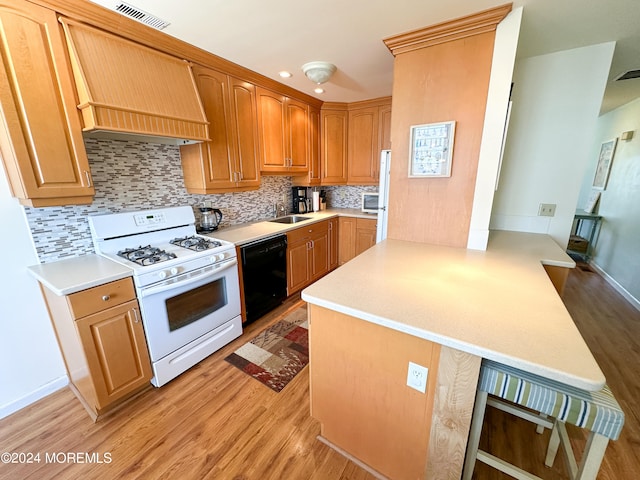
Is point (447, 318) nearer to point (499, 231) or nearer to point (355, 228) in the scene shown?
point (499, 231)

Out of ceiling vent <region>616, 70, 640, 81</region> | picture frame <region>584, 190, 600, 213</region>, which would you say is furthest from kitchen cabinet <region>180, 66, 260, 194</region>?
picture frame <region>584, 190, 600, 213</region>

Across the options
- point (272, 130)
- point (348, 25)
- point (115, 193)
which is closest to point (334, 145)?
point (272, 130)

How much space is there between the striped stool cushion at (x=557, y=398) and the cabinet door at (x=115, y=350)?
1908mm

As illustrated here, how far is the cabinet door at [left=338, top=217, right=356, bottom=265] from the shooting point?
3693 mm

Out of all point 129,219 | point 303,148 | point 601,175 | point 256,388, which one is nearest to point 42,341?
point 129,219

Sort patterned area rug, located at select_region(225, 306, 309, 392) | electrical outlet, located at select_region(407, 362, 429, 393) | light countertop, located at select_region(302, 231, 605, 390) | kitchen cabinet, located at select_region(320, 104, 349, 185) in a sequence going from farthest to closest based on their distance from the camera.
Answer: kitchen cabinet, located at select_region(320, 104, 349, 185) < patterned area rug, located at select_region(225, 306, 309, 392) < electrical outlet, located at select_region(407, 362, 429, 393) < light countertop, located at select_region(302, 231, 605, 390)

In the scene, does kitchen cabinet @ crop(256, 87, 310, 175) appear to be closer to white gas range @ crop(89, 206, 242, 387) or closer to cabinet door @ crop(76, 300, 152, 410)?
white gas range @ crop(89, 206, 242, 387)

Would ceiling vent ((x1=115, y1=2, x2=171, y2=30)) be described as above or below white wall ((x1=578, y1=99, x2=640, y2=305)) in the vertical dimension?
above

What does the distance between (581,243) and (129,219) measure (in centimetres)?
617

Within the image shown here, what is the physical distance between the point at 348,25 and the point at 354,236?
8.03 ft

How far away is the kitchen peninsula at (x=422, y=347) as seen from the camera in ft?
2.82

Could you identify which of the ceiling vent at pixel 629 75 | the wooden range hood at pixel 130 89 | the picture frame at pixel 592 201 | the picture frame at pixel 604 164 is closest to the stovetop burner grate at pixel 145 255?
the wooden range hood at pixel 130 89

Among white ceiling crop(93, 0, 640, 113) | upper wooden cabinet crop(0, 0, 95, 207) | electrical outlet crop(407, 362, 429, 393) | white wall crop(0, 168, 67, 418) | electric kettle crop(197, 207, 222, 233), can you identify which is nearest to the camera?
electrical outlet crop(407, 362, 429, 393)

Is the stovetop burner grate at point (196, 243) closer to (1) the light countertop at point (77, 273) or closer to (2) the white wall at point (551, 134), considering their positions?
(1) the light countertop at point (77, 273)
